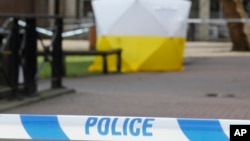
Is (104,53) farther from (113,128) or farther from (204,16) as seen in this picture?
(204,16)

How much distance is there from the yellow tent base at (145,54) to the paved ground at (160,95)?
67cm

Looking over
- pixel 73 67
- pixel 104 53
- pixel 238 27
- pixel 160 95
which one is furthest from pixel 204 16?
pixel 160 95

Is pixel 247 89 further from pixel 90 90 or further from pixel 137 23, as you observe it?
pixel 137 23

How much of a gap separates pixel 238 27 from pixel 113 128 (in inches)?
1175

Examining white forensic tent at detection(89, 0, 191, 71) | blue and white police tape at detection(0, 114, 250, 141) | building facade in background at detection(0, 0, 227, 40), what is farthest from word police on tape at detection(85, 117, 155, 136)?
building facade in background at detection(0, 0, 227, 40)

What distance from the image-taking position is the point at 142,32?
2219 cm

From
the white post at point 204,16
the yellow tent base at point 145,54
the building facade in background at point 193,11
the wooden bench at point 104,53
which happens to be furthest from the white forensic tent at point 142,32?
the white post at point 204,16

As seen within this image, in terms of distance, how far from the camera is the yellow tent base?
73.0 feet

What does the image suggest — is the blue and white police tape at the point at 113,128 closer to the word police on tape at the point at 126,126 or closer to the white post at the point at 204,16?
the word police on tape at the point at 126,126

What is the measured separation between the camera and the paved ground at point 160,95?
11.9 m

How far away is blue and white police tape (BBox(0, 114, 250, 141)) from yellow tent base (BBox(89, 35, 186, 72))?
16.9m

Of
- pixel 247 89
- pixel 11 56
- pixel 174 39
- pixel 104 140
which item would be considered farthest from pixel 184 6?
pixel 104 140

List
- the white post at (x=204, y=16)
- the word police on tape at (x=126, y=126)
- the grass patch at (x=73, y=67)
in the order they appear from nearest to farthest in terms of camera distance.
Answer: the word police on tape at (x=126, y=126), the grass patch at (x=73, y=67), the white post at (x=204, y=16)

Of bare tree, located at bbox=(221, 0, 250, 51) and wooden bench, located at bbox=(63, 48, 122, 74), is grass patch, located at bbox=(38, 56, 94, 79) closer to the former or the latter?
wooden bench, located at bbox=(63, 48, 122, 74)
